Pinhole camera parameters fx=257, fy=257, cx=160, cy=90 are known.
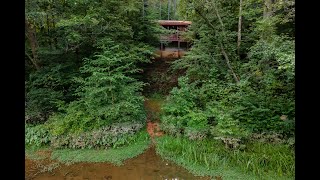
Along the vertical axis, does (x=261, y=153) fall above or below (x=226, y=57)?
below

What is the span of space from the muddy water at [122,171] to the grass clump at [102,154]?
21cm

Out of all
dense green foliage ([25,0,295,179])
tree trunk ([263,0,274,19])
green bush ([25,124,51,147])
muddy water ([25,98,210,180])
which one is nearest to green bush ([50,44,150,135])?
dense green foliage ([25,0,295,179])

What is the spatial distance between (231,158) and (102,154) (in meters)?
3.53

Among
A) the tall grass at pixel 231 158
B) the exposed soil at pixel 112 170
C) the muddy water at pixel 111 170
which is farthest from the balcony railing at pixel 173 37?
the muddy water at pixel 111 170

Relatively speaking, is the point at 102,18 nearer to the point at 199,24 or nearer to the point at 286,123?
the point at 199,24

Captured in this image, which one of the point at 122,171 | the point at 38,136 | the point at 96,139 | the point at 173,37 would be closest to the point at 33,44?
the point at 38,136

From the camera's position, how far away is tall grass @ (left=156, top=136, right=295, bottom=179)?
6.05m

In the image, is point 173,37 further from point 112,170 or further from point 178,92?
point 112,170

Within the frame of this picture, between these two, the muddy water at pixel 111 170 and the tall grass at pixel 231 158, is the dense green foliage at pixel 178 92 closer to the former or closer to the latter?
the tall grass at pixel 231 158

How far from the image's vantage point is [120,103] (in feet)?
26.5

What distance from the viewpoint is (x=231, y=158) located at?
21.7 feet

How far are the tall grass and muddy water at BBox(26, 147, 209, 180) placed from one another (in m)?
0.33
